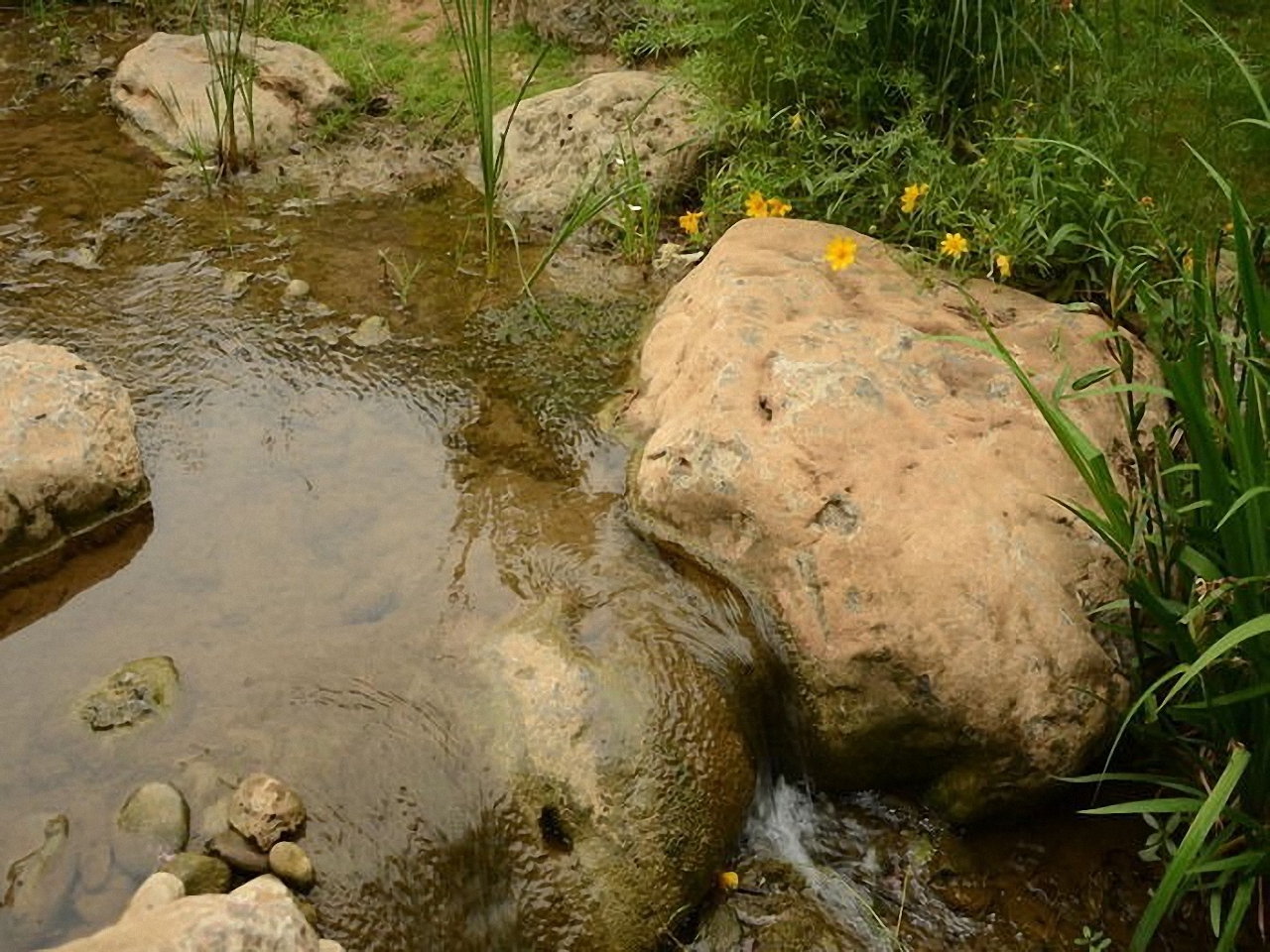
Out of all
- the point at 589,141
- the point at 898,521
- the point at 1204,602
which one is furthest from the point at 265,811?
the point at 589,141

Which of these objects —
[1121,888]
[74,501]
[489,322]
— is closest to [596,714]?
[1121,888]

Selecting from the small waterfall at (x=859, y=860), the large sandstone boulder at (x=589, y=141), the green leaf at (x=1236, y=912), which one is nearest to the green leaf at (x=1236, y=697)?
the green leaf at (x=1236, y=912)

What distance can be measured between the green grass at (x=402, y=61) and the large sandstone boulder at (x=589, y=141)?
54 centimetres

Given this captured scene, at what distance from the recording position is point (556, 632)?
289cm

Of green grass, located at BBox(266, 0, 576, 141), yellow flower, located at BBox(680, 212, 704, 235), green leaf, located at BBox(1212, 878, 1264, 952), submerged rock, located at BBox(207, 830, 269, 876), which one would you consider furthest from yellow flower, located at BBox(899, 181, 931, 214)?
submerged rock, located at BBox(207, 830, 269, 876)

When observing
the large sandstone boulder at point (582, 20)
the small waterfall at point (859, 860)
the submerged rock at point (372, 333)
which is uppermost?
the large sandstone boulder at point (582, 20)

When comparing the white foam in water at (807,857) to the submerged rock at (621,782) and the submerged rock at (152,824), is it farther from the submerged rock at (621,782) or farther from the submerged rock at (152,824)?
the submerged rock at (152,824)

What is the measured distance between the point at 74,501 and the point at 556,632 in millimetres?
1377

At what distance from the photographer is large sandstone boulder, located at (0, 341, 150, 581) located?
3.09 m

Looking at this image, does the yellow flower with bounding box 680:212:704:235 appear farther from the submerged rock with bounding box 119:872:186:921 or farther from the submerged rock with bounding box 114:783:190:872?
the submerged rock with bounding box 119:872:186:921

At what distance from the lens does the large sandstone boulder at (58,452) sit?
309 cm

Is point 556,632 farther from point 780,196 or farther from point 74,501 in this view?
point 780,196

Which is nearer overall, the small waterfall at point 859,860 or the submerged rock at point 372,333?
the small waterfall at point 859,860

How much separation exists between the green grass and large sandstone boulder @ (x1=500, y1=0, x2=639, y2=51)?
7 centimetres
